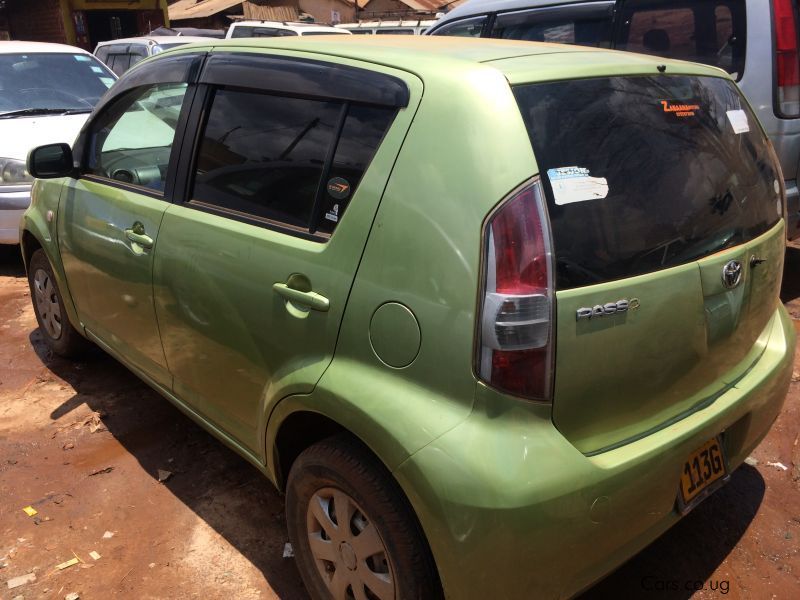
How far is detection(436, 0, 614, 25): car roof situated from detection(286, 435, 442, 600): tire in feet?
13.9

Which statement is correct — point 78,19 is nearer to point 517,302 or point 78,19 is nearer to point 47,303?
point 47,303

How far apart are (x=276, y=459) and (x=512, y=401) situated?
94 centimetres

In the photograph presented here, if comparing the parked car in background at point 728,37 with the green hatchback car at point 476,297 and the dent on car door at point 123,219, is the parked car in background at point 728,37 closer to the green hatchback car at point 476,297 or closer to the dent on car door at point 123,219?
the green hatchback car at point 476,297

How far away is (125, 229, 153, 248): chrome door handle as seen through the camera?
2.68 m

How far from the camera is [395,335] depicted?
1.78 meters

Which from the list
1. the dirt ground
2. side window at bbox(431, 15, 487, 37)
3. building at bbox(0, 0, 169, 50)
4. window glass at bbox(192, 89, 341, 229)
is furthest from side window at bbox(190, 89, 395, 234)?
building at bbox(0, 0, 169, 50)

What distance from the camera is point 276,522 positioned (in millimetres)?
2777

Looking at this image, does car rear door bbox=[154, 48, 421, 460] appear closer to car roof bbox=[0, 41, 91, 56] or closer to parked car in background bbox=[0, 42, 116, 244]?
parked car in background bbox=[0, 42, 116, 244]

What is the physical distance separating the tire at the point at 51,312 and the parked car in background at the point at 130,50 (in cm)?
693

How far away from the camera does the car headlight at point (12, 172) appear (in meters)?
5.49

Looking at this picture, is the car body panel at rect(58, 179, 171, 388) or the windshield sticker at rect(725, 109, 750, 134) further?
the car body panel at rect(58, 179, 171, 388)

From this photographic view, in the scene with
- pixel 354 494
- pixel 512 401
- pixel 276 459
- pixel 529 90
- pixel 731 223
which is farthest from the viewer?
pixel 276 459

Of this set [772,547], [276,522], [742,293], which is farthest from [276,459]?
[772,547]

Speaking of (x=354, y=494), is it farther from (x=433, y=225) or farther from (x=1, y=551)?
(x=1, y=551)
